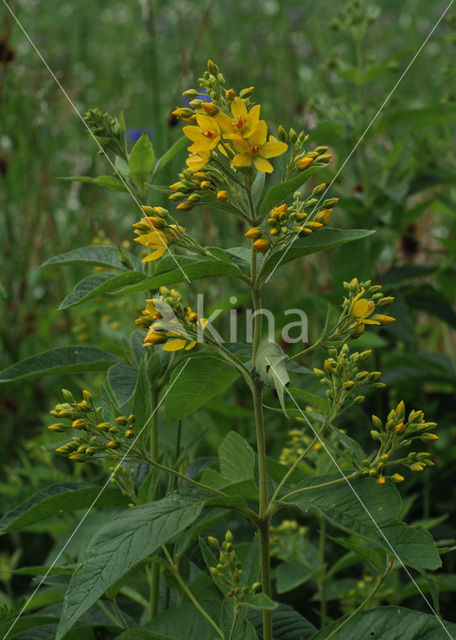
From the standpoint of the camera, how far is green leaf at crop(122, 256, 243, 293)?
1.99ft

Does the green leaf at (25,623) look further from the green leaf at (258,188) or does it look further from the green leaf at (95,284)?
the green leaf at (258,188)

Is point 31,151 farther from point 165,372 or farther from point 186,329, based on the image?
point 186,329

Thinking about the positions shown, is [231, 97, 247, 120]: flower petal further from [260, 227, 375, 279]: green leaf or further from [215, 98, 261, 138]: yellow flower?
[260, 227, 375, 279]: green leaf

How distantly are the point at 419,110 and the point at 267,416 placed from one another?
0.70 meters

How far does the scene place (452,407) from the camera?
1.33m

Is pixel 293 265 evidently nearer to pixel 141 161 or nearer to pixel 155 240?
pixel 141 161

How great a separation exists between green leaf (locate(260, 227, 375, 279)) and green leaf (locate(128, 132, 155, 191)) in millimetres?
242

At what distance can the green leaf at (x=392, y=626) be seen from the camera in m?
0.61

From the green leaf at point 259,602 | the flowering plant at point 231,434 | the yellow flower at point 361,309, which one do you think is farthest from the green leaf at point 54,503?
the yellow flower at point 361,309

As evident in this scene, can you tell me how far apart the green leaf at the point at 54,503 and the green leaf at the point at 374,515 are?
0.22m

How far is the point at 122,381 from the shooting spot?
78cm

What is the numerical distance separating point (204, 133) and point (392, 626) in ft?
1.53

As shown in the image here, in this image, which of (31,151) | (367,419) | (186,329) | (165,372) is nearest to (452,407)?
(367,419)

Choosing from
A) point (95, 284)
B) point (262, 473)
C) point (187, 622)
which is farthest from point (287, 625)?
point (95, 284)
